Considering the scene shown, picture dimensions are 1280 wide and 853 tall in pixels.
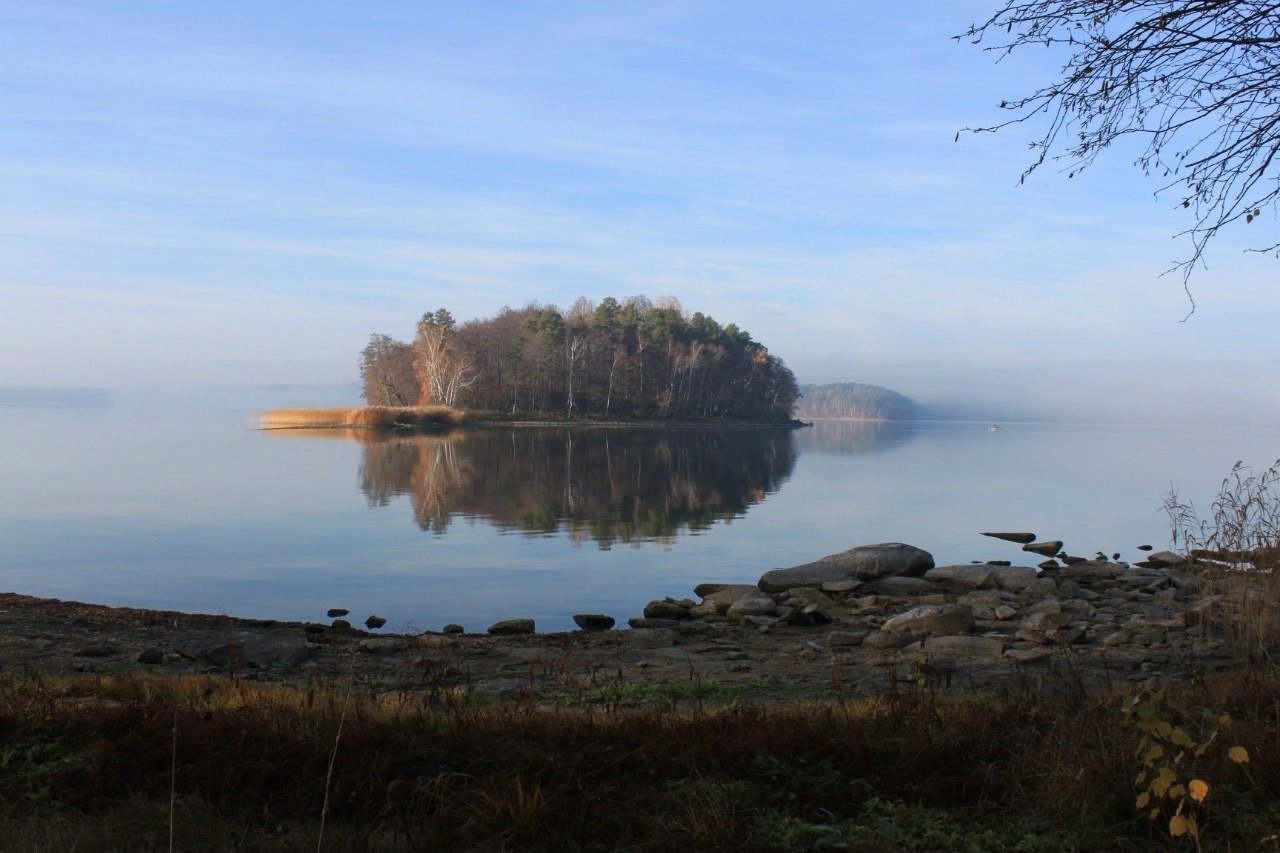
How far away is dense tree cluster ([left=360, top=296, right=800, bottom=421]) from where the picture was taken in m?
91.6

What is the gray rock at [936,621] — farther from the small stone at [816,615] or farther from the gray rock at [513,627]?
the gray rock at [513,627]

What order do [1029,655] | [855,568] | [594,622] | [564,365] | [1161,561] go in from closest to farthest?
[1029,655] → [594,622] → [855,568] → [1161,561] → [564,365]

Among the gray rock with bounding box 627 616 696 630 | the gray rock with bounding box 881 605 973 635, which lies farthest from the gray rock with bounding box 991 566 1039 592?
the gray rock with bounding box 627 616 696 630

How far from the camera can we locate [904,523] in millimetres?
25609

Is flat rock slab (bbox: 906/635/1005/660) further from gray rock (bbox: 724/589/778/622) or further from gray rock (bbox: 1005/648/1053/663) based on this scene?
gray rock (bbox: 724/589/778/622)

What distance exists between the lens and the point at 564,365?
3696 inches

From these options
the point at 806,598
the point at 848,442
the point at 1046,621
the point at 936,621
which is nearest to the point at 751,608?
the point at 806,598

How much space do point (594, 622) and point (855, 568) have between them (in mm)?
4739

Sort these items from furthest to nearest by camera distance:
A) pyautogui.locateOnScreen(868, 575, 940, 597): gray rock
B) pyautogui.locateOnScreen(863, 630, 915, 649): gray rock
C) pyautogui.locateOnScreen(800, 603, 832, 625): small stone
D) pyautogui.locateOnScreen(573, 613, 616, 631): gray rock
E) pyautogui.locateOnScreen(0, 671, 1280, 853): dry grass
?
Result: pyautogui.locateOnScreen(868, 575, 940, 597): gray rock, pyautogui.locateOnScreen(573, 613, 616, 631): gray rock, pyautogui.locateOnScreen(800, 603, 832, 625): small stone, pyautogui.locateOnScreen(863, 630, 915, 649): gray rock, pyautogui.locateOnScreen(0, 671, 1280, 853): dry grass

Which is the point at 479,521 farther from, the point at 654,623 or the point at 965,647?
the point at 965,647

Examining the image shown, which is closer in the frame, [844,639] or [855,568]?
[844,639]

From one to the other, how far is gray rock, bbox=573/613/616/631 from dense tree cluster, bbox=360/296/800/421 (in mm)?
71180

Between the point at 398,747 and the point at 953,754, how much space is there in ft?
9.40

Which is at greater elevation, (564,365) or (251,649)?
(564,365)
